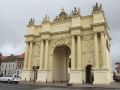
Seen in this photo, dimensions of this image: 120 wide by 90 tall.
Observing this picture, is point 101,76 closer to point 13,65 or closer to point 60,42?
point 60,42

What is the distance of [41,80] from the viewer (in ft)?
114

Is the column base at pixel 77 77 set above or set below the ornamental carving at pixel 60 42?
below

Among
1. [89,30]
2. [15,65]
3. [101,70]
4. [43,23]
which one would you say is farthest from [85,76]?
[15,65]

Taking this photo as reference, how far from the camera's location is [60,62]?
3975cm

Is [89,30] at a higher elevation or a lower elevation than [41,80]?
higher

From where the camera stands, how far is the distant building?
67688 millimetres

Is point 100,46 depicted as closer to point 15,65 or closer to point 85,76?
point 85,76

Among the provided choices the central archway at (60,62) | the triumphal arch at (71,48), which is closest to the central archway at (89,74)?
the triumphal arch at (71,48)

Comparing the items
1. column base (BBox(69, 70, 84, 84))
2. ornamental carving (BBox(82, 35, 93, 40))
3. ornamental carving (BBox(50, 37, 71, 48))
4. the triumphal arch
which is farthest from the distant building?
column base (BBox(69, 70, 84, 84))

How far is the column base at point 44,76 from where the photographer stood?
114 feet

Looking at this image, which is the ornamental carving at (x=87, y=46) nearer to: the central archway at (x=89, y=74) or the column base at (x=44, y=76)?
the central archway at (x=89, y=74)

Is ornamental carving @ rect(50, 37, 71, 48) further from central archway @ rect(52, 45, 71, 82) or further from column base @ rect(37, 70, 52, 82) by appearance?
column base @ rect(37, 70, 52, 82)

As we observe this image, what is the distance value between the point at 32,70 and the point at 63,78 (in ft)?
23.1

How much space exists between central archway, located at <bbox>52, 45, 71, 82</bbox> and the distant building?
98.5ft
